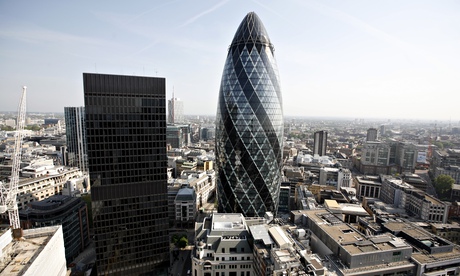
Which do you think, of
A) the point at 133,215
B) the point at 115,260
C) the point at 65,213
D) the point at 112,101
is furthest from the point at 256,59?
the point at 65,213

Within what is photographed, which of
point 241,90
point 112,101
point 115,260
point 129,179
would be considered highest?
point 241,90

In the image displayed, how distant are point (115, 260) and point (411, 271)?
48.1 metres

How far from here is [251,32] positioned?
53.8 meters

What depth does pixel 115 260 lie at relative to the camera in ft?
147

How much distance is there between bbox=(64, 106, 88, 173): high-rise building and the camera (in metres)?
111

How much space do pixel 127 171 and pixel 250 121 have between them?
86.3 feet

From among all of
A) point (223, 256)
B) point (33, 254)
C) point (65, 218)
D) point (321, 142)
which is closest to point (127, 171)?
point (33, 254)

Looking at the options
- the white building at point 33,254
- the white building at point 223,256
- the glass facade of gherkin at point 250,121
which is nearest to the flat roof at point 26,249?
the white building at point 33,254

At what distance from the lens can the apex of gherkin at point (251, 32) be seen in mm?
53781

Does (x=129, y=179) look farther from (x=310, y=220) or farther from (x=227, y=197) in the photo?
(x=310, y=220)

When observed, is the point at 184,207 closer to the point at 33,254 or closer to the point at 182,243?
the point at 182,243

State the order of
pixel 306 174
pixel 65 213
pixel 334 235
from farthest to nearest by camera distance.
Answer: pixel 306 174, pixel 65 213, pixel 334 235

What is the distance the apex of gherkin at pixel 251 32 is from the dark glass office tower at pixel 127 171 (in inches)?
839

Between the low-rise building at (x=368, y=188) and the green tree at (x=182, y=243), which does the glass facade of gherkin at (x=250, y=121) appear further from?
the low-rise building at (x=368, y=188)
